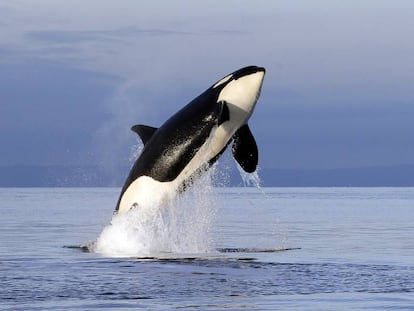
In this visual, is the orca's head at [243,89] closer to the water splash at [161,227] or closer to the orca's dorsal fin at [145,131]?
the water splash at [161,227]

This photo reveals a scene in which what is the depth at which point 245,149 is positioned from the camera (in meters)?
22.7

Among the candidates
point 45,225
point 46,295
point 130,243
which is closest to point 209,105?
point 130,243

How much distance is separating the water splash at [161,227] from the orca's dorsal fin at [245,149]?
0.77 metres

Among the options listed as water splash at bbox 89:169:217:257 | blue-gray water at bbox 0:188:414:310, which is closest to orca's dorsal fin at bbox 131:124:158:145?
water splash at bbox 89:169:217:257

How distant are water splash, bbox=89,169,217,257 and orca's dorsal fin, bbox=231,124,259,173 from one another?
2.51 ft

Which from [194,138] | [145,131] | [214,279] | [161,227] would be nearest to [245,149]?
[194,138]

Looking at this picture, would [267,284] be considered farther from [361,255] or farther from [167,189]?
[361,255]

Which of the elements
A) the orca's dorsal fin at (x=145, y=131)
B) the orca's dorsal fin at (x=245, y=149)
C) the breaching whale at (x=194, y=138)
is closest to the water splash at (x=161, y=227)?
the breaching whale at (x=194, y=138)

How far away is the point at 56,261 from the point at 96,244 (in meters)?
2.86

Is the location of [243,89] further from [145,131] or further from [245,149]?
[145,131]

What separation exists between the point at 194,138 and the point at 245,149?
139cm

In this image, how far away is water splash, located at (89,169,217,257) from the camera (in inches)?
886

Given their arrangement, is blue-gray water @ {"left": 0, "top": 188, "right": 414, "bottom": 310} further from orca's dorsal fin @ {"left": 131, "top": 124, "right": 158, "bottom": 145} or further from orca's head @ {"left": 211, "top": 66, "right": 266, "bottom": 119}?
orca's head @ {"left": 211, "top": 66, "right": 266, "bottom": 119}

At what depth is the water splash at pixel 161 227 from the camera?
22.5 m
